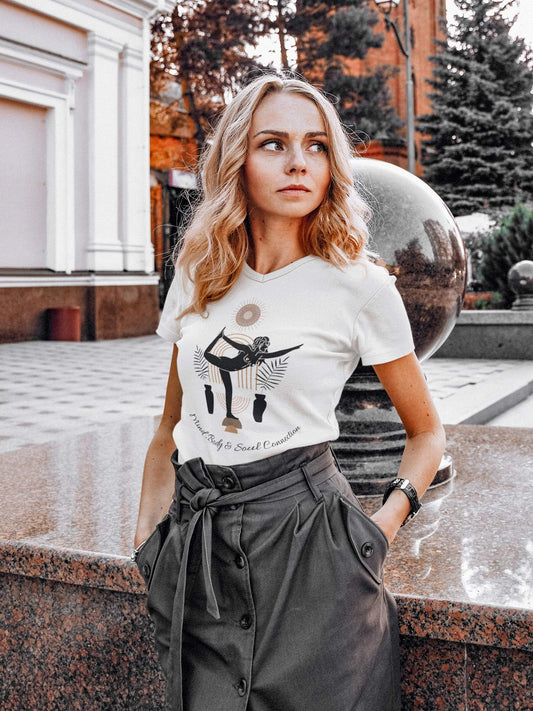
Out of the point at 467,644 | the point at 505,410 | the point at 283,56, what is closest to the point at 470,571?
the point at 467,644

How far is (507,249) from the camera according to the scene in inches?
607

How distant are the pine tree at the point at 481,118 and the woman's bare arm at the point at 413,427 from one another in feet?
86.6

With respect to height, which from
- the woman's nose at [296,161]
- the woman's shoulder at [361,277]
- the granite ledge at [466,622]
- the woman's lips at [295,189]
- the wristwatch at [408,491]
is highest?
the woman's nose at [296,161]

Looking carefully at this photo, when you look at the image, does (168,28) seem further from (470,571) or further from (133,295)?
(470,571)

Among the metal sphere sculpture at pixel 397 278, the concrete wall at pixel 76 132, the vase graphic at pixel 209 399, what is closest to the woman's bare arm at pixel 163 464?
the vase graphic at pixel 209 399

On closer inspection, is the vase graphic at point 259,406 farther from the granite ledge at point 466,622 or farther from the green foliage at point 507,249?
the green foliage at point 507,249

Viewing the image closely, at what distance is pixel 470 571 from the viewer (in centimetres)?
247

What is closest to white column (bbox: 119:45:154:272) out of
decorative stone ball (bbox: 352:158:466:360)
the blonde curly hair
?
decorative stone ball (bbox: 352:158:466:360)

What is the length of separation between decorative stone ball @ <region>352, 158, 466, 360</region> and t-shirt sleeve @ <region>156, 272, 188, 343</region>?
5.60 ft

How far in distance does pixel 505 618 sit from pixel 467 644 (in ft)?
0.52

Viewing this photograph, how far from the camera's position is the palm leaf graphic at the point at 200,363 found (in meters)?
1.93

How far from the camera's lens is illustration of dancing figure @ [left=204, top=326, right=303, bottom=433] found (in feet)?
6.10

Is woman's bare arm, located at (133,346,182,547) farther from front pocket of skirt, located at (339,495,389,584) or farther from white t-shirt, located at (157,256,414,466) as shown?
front pocket of skirt, located at (339,495,389,584)

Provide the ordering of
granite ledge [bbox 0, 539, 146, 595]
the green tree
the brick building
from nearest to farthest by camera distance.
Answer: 1. granite ledge [bbox 0, 539, 146, 595]
2. the green tree
3. the brick building
